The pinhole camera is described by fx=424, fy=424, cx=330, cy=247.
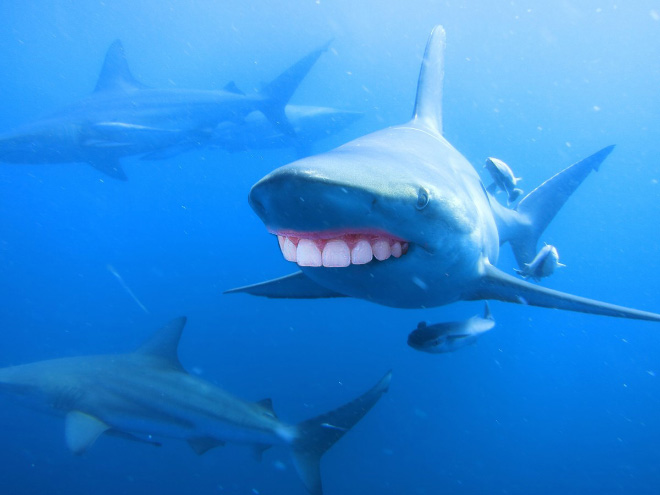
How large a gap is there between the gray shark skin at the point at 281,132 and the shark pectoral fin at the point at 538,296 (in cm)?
1143

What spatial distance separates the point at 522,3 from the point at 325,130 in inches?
Result: 1387

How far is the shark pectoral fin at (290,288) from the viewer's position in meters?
3.81

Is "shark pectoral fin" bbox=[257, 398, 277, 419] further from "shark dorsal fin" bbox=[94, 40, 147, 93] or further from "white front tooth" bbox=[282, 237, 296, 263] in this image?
"shark dorsal fin" bbox=[94, 40, 147, 93]

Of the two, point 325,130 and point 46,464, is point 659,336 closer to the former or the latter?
point 325,130

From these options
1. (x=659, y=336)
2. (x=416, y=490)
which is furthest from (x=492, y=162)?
(x=659, y=336)

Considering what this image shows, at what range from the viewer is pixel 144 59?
270 ft

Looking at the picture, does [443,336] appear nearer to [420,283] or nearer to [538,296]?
[538,296]

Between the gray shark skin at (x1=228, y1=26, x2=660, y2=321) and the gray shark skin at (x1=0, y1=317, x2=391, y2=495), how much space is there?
3.03 meters

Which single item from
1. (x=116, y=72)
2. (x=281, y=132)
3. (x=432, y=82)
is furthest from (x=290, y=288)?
(x=116, y=72)

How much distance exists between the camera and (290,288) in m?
3.99

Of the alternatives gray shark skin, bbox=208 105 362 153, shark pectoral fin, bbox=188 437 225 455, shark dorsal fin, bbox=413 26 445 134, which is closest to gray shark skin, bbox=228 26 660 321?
shark dorsal fin, bbox=413 26 445 134

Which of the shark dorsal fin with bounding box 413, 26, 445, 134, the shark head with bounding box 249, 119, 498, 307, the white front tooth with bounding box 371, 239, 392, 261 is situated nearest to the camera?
the shark head with bounding box 249, 119, 498, 307

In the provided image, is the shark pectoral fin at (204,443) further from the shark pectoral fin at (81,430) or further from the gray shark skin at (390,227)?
the gray shark skin at (390,227)

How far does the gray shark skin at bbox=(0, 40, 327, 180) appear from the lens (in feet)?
36.0
